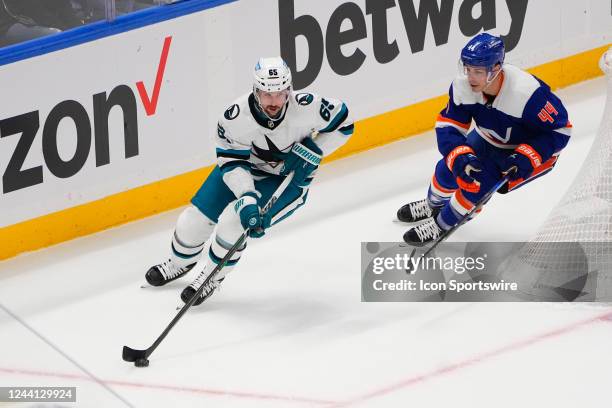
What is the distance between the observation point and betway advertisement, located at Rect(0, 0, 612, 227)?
19.6ft

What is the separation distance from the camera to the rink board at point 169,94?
5.99 meters

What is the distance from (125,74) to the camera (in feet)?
20.2

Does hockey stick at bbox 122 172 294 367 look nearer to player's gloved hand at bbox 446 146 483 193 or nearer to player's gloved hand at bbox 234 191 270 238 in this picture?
player's gloved hand at bbox 234 191 270 238

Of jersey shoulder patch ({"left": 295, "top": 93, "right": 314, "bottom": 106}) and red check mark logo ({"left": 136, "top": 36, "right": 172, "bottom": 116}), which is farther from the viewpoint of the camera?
red check mark logo ({"left": 136, "top": 36, "right": 172, "bottom": 116})

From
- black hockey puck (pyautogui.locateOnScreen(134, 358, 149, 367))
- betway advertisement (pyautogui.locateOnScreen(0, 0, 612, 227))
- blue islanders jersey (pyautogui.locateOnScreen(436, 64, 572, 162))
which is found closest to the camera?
black hockey puck (pyautogui.locateOnScreen(134, 358, 149, 367))

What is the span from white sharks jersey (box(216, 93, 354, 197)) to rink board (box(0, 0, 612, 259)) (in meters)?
0.97

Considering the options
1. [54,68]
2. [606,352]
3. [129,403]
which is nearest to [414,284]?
[606,352]

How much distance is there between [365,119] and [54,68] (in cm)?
180

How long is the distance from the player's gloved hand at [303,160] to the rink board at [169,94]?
1129mm

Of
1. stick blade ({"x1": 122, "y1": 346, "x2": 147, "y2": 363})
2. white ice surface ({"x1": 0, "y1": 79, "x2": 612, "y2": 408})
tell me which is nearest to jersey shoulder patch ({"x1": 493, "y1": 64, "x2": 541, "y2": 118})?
white ice surface ({"x1": 0, "y1": 79, "x2": 612, "y2": 408})

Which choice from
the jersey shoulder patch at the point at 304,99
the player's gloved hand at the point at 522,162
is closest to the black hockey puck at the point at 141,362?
the jersey shoulder patch at the point at 304,99

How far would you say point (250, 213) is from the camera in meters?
5.19

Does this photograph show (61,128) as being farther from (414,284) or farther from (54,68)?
(414,284)

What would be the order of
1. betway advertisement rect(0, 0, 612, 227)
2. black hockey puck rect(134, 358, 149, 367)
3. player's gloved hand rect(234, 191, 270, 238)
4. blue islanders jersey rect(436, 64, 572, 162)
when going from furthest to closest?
betway advertisement rect(0, 0, 612, 227)
blue islanders jersey rect(436, 64, 572, 162)
player's gloved hand rect(234, 191, 270, 238)
black hockey puck rect(134, 358, 149, 367)
